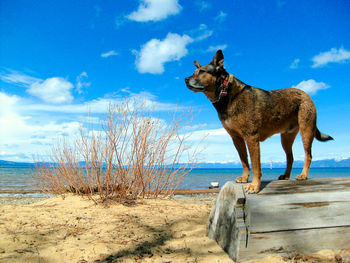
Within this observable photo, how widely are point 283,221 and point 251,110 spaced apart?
117 cm

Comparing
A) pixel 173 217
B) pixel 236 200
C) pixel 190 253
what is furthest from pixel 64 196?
pixel 236 200

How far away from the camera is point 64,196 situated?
17.1 feet

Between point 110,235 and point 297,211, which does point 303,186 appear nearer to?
point 297,211

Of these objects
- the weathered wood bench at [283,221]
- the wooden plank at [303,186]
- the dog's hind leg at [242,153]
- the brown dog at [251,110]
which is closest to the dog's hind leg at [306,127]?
the brown dog at [251,110]

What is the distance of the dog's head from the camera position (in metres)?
2.70

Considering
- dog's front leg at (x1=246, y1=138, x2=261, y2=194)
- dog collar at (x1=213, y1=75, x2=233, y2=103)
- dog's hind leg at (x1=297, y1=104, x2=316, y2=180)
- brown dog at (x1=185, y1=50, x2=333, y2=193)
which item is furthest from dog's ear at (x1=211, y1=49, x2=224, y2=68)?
dog's hind leg at (x1=297, y1=104, x2=316, y2=180)

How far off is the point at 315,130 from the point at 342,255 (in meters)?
1.50

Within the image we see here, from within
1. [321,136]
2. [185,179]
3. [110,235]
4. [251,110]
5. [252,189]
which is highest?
[251,110]

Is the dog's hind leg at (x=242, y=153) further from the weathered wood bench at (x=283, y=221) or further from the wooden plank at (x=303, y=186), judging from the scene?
the weathered wood bench at (x=283, y=221)

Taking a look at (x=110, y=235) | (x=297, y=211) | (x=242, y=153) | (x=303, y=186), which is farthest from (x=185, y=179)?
(x=297, y=211)

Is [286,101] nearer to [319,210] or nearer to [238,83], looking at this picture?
[238,83]

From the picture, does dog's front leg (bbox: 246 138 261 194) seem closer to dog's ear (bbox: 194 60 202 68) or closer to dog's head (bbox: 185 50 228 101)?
dog's head (bbox: 185 50 228 101)

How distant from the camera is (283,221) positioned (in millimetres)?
2387

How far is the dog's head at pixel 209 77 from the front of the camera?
8.87 ft
